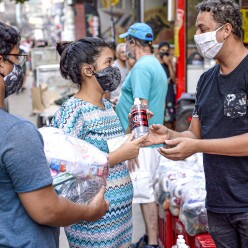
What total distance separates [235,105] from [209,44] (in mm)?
409

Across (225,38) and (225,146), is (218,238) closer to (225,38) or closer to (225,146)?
(225,146)

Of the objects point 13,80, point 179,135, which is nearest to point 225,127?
point 179,135

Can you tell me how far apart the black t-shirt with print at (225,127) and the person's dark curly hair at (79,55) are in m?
0.69

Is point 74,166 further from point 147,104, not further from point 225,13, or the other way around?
point 147,104

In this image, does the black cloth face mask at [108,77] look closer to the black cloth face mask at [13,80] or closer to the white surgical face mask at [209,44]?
the white surgical face mask at [209,44]

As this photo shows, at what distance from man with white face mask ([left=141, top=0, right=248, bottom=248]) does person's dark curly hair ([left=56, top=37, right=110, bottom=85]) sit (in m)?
0.62

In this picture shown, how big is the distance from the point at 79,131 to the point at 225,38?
38.3 inches

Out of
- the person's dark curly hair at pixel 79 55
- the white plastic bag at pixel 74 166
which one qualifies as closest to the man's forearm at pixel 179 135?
the person's dark curly hair at pixel 79 55

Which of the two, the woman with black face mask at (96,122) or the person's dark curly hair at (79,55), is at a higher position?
the person's dark curly hair at (79,55)

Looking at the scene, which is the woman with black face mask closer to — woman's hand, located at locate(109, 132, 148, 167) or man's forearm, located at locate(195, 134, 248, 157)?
woman's hand, located at locate(109, 132, 148, 167)

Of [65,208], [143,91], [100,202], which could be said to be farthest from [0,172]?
[143,91]

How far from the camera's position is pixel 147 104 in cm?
428

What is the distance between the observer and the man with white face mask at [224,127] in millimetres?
2475

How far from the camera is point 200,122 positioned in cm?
280
